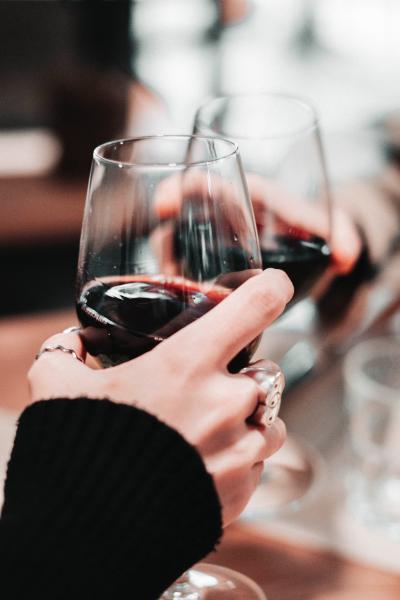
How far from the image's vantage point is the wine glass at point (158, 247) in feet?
1.81

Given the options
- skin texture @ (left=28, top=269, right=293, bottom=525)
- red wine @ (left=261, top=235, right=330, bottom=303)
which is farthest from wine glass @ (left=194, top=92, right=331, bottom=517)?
skin texture @ (left=28, top=269, right=293, bottom=525)

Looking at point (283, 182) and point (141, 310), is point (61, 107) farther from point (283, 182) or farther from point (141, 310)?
point (141, 310)

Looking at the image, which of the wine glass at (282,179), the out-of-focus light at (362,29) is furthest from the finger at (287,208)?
the out-of-focus light at (362,29)

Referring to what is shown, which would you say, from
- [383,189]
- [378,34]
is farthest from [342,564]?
[378,34]

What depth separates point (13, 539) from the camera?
20.0 inches

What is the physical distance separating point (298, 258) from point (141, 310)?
0.23 m

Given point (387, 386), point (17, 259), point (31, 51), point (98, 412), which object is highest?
point (31, 51)

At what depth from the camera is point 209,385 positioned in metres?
0.50

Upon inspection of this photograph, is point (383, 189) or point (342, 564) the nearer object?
point (342, 564)

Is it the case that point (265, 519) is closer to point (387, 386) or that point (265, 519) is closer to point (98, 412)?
point (387, 386)

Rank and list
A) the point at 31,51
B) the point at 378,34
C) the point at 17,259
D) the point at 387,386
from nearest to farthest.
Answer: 1. the point at 387,386
2. the point at 31,51
3. the point at 17,259
4. the point at 378,34

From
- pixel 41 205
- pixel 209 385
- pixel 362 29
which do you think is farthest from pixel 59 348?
pixel 362 29

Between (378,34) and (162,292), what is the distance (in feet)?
15.7

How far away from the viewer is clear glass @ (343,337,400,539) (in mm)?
815
